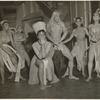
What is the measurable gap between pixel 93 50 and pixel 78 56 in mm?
496

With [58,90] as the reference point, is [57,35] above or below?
above

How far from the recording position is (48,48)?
6410 mm

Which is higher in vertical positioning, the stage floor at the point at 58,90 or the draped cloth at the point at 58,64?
the draped cloth at the point at 58,64

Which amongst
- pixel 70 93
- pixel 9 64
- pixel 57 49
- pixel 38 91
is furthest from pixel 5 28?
pixel 70 93

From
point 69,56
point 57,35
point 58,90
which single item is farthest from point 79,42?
point 58,90

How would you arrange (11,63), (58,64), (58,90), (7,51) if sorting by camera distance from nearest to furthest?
1. (58,90)
2. (7,51)
3. (11,63)
4. (58,64)

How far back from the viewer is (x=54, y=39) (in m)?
6.92

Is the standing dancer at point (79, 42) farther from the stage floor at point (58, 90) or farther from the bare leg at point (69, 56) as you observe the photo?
the stage floor at point (58, 90)

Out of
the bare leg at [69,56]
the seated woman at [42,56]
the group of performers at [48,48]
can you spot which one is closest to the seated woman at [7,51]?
the group of performers at [48,48]

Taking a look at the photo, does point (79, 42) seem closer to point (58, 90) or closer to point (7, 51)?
point (58, 90)

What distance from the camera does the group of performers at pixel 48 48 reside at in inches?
253

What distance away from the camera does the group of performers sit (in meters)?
6.42

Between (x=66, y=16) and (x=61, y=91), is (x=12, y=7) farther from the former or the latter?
(x=61, y=91)

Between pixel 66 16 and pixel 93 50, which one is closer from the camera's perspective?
pixel 93 50
